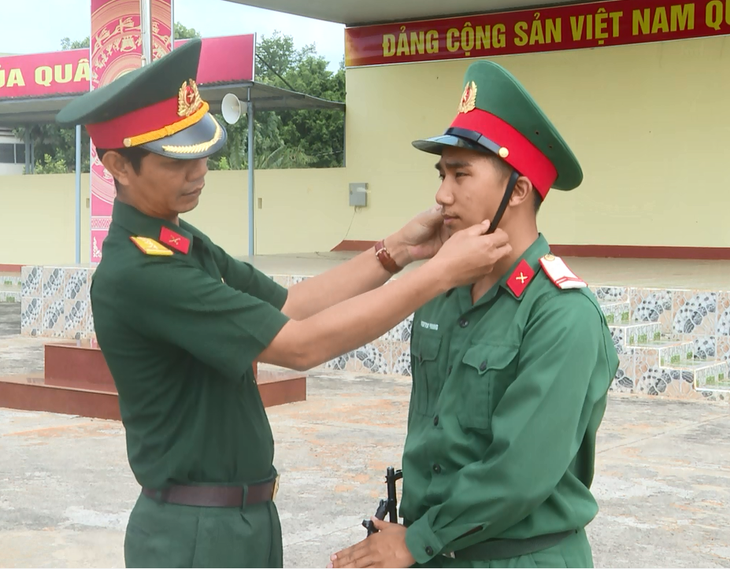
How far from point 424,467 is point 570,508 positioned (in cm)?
27

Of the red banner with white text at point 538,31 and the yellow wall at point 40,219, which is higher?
the red banner with white text at point 538,31

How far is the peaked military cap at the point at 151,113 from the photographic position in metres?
2.05

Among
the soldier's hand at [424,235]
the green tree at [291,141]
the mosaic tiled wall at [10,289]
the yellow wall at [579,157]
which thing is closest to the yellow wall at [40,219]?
the mosaic tiled wall at [10,289]

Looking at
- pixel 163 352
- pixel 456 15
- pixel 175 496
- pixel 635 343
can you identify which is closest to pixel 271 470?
pixel 175 496

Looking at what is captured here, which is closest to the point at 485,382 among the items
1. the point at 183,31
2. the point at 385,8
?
the point at 385,8

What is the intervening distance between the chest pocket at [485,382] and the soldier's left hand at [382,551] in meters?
0.23

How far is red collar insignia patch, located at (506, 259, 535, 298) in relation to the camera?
1925mm

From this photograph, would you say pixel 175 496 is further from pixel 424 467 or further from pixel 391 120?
pixel 391 120

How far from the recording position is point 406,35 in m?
15.7

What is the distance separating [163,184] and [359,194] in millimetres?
13941

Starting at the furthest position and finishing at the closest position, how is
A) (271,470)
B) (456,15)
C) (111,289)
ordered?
(456,15)
(271,470)
(111,289)

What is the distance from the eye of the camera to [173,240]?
6.95 feet

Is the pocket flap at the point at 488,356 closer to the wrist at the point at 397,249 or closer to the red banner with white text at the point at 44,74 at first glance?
the wrist at the point at 397,249

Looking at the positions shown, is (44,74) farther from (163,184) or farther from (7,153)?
(7,153)
